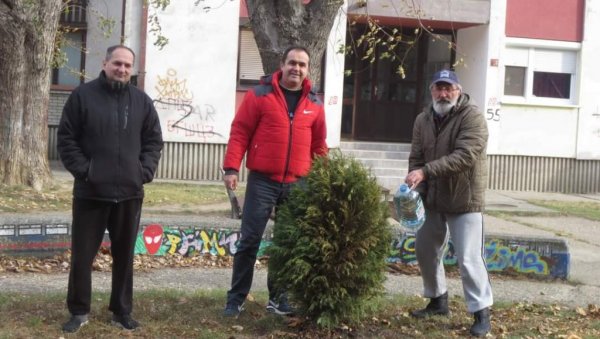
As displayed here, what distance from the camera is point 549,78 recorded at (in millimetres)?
18188

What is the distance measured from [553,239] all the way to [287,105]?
145 inches

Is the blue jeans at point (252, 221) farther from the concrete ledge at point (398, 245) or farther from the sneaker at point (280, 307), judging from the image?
the concrete ledge at point (398, 245)

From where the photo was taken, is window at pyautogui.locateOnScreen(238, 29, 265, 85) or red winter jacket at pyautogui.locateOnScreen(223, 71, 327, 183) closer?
red winter jacket at pyautogui.locateOnScreen(223, 71, 327, 183)

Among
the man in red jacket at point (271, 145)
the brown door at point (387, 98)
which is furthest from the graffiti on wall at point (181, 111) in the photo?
the man in red jacket at point (271, 145)

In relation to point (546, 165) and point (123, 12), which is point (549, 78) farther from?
point (123, 12)

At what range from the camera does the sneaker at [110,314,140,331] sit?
17.8 feet

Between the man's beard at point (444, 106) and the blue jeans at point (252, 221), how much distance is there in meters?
1.15

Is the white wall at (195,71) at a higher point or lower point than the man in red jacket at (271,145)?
higher

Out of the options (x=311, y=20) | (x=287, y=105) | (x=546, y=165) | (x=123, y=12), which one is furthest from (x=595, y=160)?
(x=287, y=105)

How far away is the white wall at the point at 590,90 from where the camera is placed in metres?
17.9

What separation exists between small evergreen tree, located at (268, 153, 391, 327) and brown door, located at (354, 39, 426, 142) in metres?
13.7

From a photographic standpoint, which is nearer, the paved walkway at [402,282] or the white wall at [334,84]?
the paved walkway at [402,282]

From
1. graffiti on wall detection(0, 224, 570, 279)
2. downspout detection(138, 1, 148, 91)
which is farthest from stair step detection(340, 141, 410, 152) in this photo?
graffiti on wall detection(0, 224, 570, 279)

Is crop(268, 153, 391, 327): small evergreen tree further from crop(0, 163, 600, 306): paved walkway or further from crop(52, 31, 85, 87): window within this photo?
crop(52, 31, 85, 87): window
